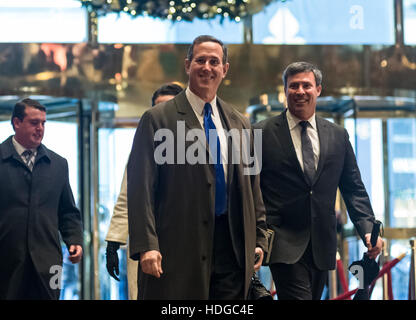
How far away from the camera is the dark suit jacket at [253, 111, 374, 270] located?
14.4ft

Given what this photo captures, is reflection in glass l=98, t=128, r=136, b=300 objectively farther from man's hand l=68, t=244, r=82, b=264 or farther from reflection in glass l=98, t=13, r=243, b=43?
man's hand l=68, t=244, r=82, b=264

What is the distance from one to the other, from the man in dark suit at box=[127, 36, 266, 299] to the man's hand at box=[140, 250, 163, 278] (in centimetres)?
6

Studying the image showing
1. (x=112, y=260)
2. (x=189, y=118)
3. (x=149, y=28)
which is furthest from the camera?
(x=149, y=28)

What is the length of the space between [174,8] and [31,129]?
3.66 metres

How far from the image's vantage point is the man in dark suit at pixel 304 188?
4363mm

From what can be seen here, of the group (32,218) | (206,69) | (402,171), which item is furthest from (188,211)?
(402,171)

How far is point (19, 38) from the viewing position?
27.9 feet

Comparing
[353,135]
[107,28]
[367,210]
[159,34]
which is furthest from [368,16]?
[367,210]

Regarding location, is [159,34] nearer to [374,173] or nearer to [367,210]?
[374,173]

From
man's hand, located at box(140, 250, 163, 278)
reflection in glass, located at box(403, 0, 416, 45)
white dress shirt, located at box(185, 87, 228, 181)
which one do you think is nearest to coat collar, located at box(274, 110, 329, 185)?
white dress shirt, located at box(185, 87, 228, 181)

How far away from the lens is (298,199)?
442 centimetres

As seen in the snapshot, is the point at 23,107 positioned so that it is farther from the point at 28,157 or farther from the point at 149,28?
the point at 149,28

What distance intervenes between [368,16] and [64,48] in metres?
3.27

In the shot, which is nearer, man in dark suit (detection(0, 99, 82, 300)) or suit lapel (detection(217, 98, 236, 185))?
suit lapel (detection(217, 98, 236, 185))
